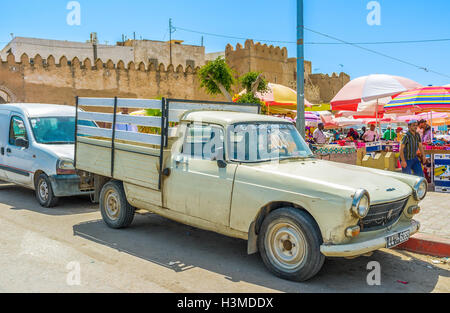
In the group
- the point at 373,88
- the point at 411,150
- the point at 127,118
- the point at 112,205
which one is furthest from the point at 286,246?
the point at 373,88

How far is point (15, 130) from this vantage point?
29.5 ft

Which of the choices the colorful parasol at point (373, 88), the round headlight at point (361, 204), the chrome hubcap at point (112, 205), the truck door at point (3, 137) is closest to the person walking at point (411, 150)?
the colorful parasol at point (373, 88)

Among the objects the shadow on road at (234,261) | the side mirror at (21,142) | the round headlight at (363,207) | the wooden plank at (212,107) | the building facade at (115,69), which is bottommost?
the shadow on road at (234,261)

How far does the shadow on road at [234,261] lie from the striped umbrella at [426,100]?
5.47 m

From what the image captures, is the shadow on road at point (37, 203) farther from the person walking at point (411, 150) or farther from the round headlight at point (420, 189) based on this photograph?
the person walking at point (411, 150)

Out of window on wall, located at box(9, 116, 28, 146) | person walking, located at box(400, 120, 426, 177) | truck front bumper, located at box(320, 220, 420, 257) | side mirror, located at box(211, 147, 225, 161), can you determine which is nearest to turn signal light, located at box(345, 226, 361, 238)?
truck front bumper, located at box(320, 220, 420, 257)

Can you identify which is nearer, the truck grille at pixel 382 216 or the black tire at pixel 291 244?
the black tire at pixel 291 244

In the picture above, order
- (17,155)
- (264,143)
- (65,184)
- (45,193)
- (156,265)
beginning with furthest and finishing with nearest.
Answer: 1. (17,155)
2. (45,193)
3. (65,184)
4. (264,143)
5. (156,265)

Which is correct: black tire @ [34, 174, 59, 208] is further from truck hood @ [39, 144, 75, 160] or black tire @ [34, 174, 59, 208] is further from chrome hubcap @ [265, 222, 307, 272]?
chrome hubcap @ [265, 222, 307, 272]

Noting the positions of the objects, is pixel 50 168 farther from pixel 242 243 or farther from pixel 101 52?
pixel 101 52

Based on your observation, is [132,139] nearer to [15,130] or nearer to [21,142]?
[21,142]

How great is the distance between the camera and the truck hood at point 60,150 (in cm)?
786

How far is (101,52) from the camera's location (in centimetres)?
4197

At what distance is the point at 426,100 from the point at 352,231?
22.8ft
